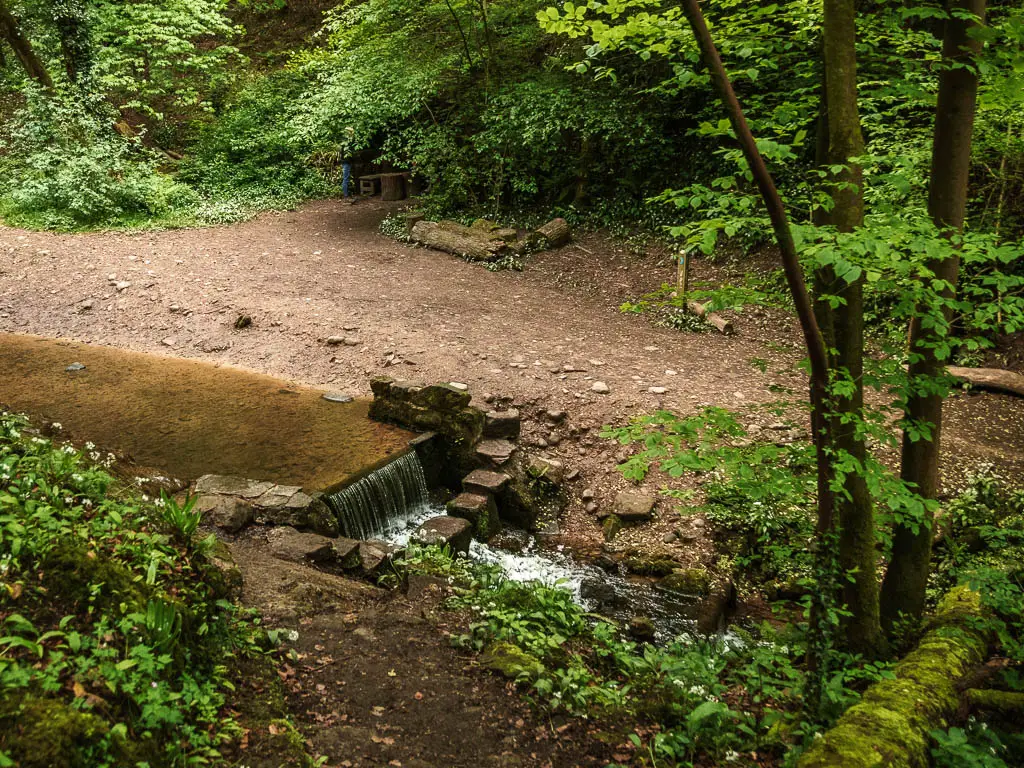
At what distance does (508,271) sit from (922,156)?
716 cm

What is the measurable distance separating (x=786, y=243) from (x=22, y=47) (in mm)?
18666

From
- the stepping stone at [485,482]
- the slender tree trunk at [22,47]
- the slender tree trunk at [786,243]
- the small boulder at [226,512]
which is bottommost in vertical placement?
the stepping stone at [485,482]

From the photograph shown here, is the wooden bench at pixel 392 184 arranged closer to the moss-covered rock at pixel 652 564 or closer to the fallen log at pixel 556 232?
the fallen log at pixel 556 232

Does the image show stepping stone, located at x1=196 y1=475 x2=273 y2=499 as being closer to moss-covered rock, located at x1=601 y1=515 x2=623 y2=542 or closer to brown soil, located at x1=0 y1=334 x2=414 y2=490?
brown soil, located at x1=0 y1=334 x2=414 y2=490

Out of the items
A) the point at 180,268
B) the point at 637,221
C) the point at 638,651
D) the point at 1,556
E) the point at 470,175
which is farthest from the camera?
the point at 470,175

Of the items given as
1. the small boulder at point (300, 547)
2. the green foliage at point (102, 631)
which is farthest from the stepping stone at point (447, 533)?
the green foliage at point (102, 631)

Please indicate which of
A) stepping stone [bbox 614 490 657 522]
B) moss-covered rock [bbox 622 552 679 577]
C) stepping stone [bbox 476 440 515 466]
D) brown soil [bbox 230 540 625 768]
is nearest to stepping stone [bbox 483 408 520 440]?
stepping stone [bbox 476 440 515 466]

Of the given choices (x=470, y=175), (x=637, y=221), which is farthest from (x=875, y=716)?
(x=470, y=175)

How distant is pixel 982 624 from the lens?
145 inches

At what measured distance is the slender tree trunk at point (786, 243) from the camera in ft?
8.02

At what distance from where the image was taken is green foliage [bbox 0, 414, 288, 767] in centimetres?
214

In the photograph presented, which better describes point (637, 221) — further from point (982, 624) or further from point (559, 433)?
point (982, 624)

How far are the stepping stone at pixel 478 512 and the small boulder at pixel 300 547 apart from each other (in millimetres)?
1508

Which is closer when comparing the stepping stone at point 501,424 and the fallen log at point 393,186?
the stepping stone at point 501,424
